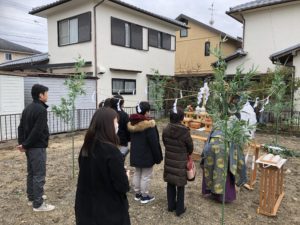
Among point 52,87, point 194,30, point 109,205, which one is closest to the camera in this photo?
point 109,205

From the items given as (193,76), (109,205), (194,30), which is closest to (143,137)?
(109,205)

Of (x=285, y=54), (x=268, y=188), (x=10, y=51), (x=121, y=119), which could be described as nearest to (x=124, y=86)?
(x=285, y=54)

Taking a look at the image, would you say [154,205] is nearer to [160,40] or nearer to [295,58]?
[295,58]

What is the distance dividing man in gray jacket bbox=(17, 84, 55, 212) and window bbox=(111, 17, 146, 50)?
924 centimetres

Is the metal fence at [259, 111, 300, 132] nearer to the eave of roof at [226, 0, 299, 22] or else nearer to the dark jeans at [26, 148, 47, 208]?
the eave of roof at [226, 0, 299, 22]

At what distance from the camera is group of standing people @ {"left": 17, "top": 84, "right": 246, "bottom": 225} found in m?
2.02

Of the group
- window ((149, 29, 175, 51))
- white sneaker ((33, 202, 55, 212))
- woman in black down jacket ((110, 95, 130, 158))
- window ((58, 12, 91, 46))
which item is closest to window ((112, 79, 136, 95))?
window ((58, 12, 91, 46))

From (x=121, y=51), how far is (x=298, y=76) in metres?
7.78

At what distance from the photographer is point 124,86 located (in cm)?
1335

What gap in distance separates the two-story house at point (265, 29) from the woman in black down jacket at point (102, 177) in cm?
1229

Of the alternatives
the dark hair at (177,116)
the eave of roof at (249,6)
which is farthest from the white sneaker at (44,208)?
the eave of roof at (249,6)

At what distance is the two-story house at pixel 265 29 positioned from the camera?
43.0ft

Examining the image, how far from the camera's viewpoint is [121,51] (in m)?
12.8

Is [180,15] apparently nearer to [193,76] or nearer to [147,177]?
[193,76]
